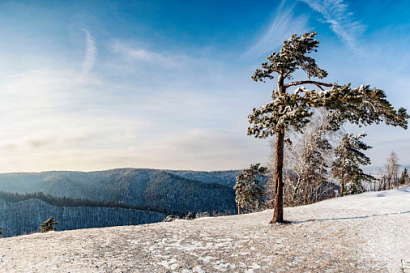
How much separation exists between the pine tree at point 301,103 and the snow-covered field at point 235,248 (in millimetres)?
3074

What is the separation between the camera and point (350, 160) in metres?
31.0

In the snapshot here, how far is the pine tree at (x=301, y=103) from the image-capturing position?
34.6 feet

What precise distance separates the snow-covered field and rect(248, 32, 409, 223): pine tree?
307 cm

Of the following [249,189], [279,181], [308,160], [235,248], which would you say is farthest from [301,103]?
[249,189]

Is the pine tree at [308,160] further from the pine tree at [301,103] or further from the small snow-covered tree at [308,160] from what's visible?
the pine tree at [301,103]

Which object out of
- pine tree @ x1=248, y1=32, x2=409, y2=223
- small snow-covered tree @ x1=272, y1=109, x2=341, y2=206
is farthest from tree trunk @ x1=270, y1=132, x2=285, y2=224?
small snow-covered tree @ x1=272, y1=109, x2=341, y2=206

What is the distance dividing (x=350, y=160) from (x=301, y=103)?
24.4m

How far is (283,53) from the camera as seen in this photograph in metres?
13.7

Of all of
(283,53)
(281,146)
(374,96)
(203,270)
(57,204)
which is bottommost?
(57,204)

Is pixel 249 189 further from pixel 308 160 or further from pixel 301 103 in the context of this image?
pixel 301 103

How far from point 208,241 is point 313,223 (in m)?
5.72

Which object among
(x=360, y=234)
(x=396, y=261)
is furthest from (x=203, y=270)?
(x=360, y=234)

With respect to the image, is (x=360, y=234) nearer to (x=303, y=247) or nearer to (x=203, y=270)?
(x=303, y=247)

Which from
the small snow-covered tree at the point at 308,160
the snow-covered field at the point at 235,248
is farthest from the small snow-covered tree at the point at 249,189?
the snow-covered field at the point at 235,248
